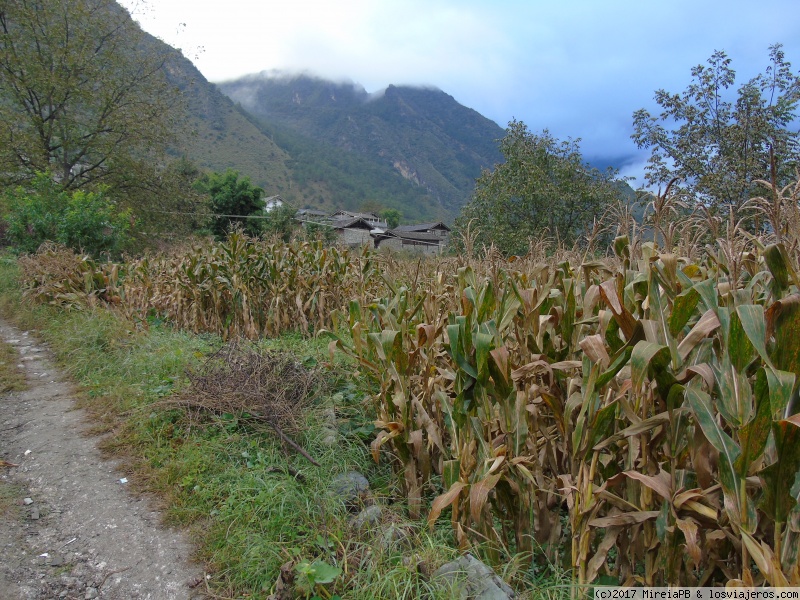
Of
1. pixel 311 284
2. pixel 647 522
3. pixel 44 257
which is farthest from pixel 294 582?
pixel 44 257

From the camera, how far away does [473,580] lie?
2.03 metres

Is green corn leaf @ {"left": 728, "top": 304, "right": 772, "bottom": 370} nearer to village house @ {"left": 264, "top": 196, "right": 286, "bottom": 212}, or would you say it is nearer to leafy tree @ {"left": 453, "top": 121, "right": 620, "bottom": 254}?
leafy tree @ {"left": 453, "top": 121, "right": 620, "bottom": 254}

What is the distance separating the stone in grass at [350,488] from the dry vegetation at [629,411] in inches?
11.0

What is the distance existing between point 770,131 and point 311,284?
12.7 metres

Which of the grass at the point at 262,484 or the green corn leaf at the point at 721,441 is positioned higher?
the green corn leaf at the point at 721,441

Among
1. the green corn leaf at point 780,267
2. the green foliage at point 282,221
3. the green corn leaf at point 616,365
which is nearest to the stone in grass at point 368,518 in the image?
the green corn leaf at point 616,365

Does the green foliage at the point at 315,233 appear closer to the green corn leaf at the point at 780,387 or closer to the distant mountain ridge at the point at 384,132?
the green corn leaf at the point at 780,387

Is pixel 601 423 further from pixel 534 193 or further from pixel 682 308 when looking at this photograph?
pixel 534 193

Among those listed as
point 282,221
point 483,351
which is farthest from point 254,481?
point 282,221

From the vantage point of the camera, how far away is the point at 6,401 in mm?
4777

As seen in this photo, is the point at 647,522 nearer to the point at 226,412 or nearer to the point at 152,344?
the point at 226,412

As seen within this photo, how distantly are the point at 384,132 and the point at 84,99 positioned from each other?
99549 millimetres

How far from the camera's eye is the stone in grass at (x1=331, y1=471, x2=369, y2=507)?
288 cm

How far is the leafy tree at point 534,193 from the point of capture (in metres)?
17.9
